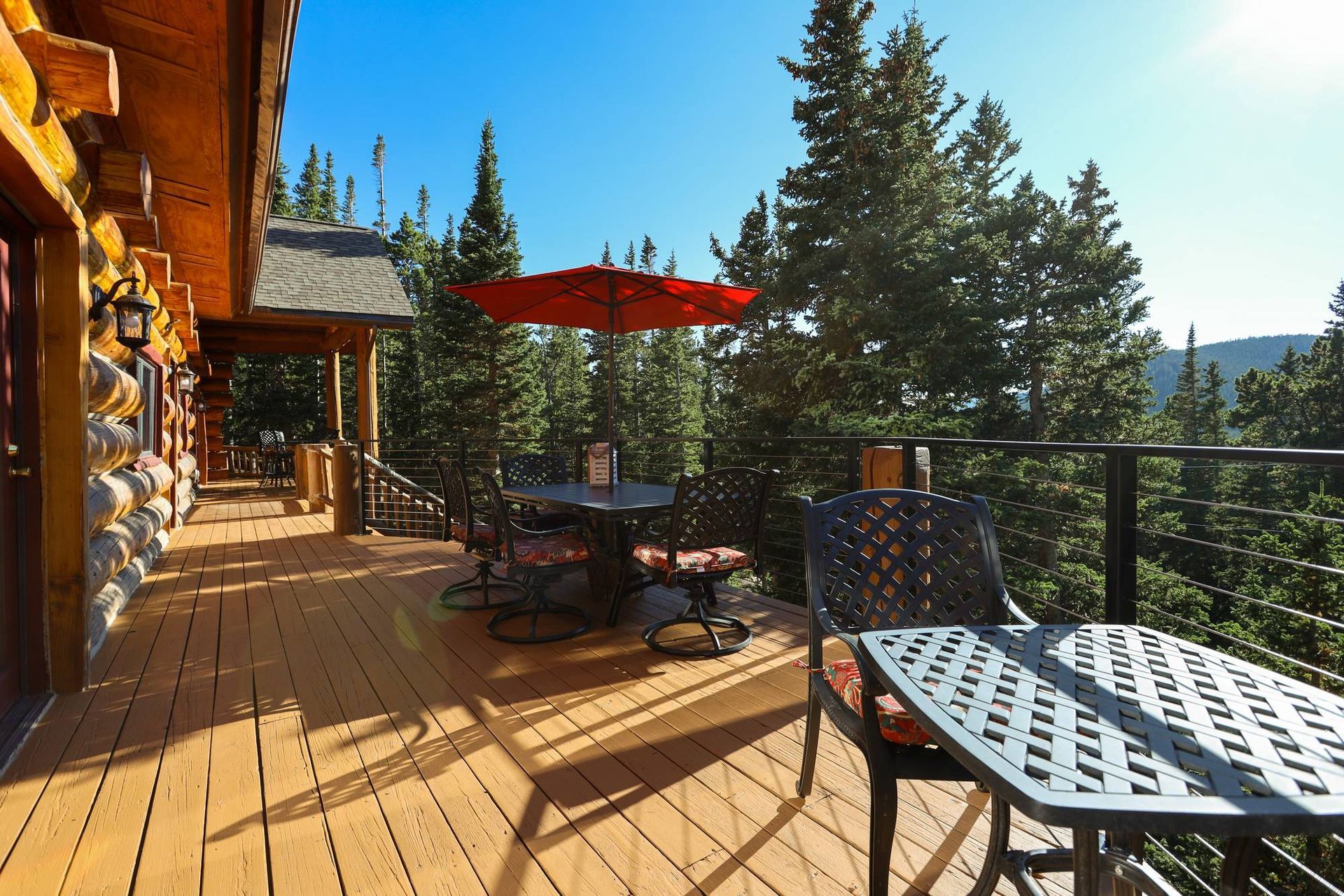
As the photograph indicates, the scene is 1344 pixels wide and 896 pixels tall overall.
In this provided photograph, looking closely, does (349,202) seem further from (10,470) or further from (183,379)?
(10,470)

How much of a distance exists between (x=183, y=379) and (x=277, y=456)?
3724 mm

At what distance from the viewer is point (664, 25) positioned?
9820 millimetres

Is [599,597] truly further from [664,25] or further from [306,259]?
[664,25]

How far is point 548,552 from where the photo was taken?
3139 mm

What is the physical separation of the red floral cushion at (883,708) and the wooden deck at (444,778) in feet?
1.37

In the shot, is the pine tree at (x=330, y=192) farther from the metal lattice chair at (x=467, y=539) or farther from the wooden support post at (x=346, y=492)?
the metal lattice chair at (x=467, y=539)

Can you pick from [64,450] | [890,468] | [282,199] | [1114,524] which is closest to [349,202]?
[282,199]

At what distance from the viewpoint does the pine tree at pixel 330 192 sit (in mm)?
29703

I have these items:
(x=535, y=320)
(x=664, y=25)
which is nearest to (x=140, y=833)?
(x=535, y=320)

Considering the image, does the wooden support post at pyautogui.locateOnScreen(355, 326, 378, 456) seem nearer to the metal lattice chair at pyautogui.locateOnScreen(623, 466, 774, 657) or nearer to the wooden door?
the wooden door

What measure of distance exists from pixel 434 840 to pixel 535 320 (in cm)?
353

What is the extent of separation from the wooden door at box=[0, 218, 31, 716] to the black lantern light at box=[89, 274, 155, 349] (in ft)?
2.98

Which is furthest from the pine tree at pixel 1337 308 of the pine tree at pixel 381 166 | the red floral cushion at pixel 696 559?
the pine tree at pixel 381 166

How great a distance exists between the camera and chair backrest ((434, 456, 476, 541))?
3.49 meters
